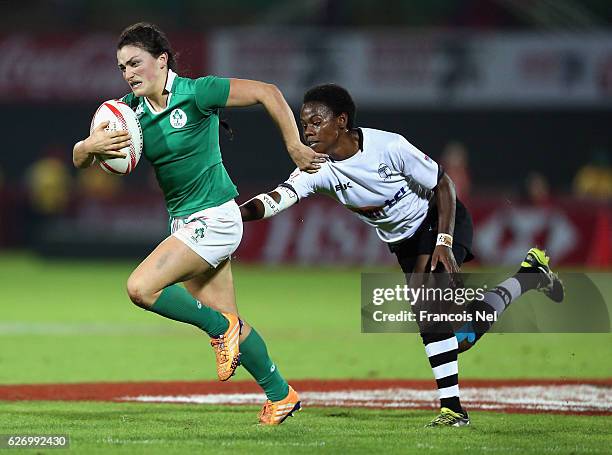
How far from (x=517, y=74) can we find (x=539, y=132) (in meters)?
2.34

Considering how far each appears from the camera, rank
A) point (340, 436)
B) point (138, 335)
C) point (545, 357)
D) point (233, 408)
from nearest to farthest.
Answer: point (340, 436) → point (233, 408) → point (545, 357) → point (138, 335)

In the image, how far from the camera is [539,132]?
24.7 metres

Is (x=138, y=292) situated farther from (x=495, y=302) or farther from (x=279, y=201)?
(x=495, y=302)

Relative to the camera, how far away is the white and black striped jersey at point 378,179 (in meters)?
7.15

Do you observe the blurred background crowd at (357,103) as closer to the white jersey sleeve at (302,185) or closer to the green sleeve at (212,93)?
the white jersey sleeve at (302,185)

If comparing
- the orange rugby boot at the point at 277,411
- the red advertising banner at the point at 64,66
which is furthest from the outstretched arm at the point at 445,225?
the red advertising banner at the point at 64,66

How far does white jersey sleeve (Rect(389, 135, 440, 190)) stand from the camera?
7.16 metres

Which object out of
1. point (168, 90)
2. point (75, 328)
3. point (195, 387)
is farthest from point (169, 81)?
point (75, 328)

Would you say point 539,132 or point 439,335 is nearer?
point 439,335

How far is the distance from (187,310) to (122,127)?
109cm

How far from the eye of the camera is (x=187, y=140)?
672cm

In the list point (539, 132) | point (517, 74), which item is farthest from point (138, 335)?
point (539, 132)

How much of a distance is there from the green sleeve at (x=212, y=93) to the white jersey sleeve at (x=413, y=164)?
3.77 ft

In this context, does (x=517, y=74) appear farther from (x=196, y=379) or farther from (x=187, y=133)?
(x=187, y=133)
